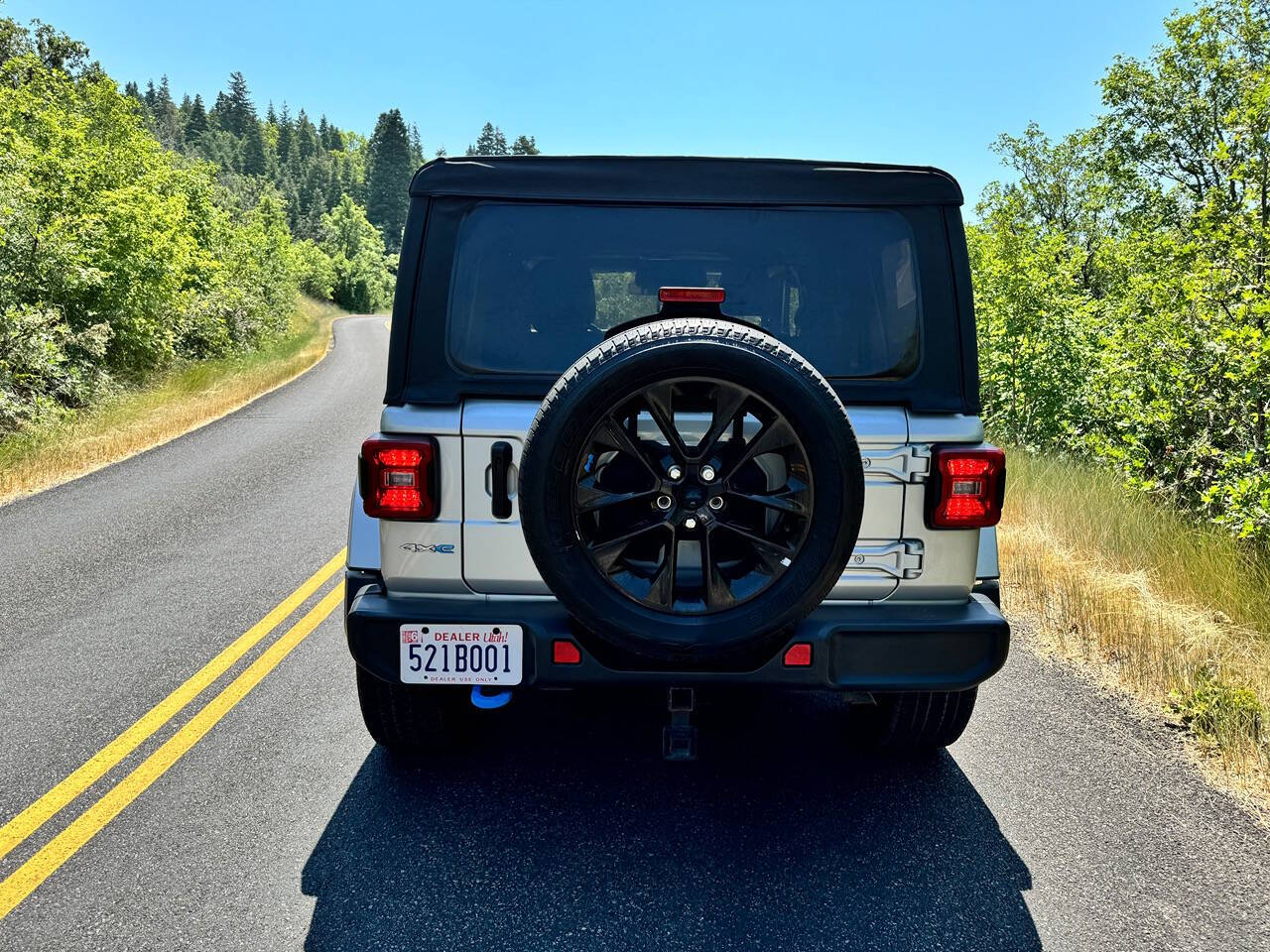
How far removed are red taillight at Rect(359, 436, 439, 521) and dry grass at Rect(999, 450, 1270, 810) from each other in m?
3.07

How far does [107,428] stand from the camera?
1362 cm

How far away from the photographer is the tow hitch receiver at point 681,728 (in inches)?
117

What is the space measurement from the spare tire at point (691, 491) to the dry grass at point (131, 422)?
893 centimetres

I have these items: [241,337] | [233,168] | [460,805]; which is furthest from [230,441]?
[233,168]

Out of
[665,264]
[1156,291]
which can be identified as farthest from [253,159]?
[665,264]

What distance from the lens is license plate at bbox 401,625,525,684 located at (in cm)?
285

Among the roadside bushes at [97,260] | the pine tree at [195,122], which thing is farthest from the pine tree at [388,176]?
the roadside bushes at [97,260]

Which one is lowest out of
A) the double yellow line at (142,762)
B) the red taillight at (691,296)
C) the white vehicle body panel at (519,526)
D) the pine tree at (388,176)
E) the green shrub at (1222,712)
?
the double yellow line at (142,762)

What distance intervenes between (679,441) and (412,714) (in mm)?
1557

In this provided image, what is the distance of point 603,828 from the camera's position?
3.11 m

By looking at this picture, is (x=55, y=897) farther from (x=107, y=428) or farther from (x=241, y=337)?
(x=241, y=337)

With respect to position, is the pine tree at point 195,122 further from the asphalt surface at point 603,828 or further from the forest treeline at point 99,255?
the asphalt surface at point 603,828

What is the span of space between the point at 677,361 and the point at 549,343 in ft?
2.09

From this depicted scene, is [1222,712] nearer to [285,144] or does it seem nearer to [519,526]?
[519,526]
